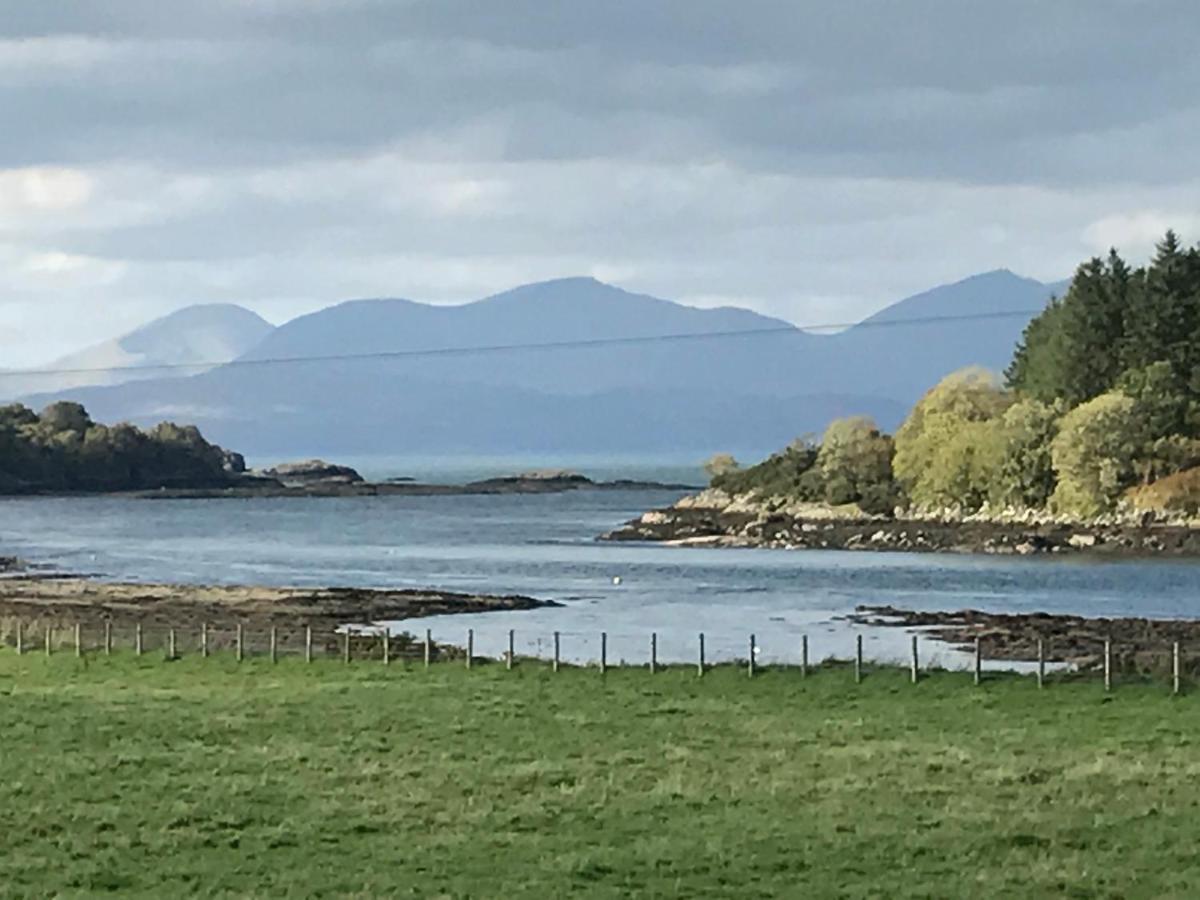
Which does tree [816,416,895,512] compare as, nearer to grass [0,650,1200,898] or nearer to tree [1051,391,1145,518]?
tree [1051,391,1145,518]

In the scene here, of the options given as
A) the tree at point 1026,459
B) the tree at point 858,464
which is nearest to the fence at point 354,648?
the tree at point 1026,459

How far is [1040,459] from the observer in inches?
5054

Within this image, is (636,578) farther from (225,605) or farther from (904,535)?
(904,535)

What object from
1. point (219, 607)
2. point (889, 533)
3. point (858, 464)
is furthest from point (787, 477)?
point (219, 607)

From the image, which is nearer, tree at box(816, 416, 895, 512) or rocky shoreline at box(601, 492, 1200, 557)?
rocky shoreline at box(601, 492, 1200, 557)

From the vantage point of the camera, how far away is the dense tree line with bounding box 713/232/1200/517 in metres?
124

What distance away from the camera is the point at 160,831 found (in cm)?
2477

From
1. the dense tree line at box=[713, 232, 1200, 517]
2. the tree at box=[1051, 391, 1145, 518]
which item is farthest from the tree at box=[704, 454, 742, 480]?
the tree at box=[1051, 391, 1145, 518]

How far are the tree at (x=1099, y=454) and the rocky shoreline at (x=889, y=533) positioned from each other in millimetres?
2460

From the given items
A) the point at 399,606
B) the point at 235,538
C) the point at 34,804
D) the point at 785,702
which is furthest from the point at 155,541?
the point at 34,804

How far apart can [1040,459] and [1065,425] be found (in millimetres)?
2844

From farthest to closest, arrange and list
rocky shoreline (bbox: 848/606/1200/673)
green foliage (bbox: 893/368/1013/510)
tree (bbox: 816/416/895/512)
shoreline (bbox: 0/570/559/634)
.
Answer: tree (bbox: 816/416/895/512), green foliage (bbox: 893/368/1013/510), shoreline (bbox: 0/570/559/634), rocky shoreline (bbox: 848/606/1200/673)

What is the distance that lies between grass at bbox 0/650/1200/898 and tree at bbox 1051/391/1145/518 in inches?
3281

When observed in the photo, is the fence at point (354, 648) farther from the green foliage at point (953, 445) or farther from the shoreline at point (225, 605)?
the green foliage at point (953, 445)
